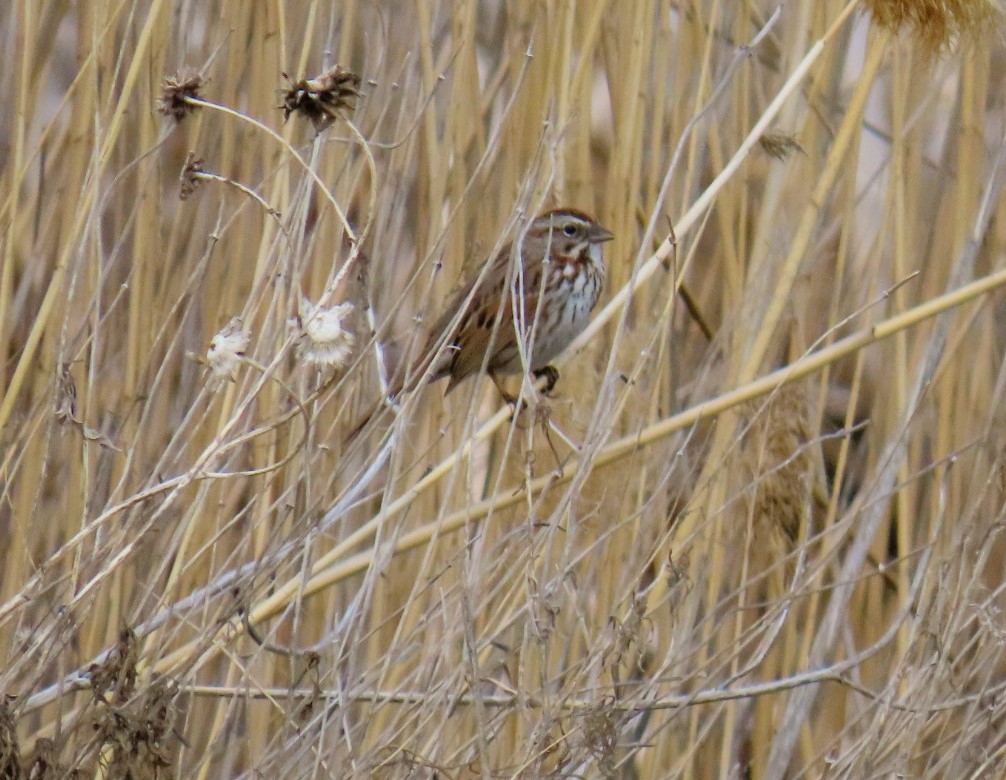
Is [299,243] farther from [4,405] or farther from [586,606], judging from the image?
[586,606]

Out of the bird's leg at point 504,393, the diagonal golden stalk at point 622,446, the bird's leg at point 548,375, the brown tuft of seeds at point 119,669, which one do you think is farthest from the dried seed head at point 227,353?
the bird's leg at point 548,375

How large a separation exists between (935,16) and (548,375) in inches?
52.5

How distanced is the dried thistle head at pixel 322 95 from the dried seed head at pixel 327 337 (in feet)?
0.76

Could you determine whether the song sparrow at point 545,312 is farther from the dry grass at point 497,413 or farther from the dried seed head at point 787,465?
the dried seed head at point 787,465

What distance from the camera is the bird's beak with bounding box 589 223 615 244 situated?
2598 mm

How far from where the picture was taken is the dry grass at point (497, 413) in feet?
6.16

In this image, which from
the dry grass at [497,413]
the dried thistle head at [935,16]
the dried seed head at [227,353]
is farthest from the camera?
the dried thistle head at [935,16]

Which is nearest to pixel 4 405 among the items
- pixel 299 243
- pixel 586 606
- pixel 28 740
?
pixel 28 740

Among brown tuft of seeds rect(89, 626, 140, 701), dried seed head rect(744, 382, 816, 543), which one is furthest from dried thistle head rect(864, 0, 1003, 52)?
brown tuft of seeds rect(89, 626, 140, 701)

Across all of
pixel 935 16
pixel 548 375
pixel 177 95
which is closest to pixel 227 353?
pixel 177 95

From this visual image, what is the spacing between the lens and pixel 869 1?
81.5 inches

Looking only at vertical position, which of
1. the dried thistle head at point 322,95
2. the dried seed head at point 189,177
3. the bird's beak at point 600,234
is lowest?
the dried seed head at point 189,177

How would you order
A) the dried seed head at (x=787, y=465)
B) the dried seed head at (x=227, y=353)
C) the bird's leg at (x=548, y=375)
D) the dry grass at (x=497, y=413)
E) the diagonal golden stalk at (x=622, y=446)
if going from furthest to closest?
the bird's leg at (x=548, y=375) < the dried seed head at (x=787, y=465) < the diagonal golden stalk at (x=622, y=446) < the dry grass at (x=497, y=413) < the dried seed head at (x=227, y=353)

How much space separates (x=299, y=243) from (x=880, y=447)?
150 centimetres
